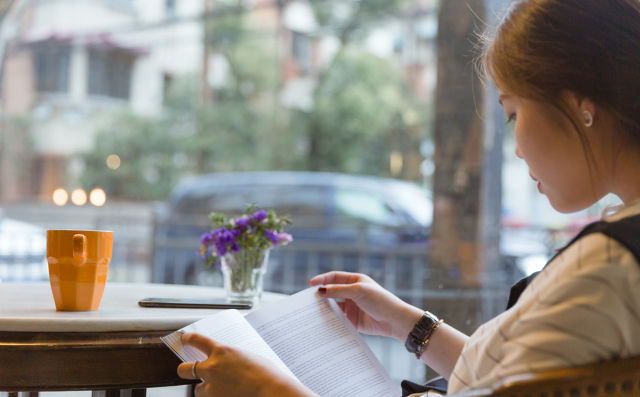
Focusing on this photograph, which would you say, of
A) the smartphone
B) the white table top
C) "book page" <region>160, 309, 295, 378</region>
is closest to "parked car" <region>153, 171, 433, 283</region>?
the white table top

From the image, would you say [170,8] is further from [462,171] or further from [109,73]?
[462,171]

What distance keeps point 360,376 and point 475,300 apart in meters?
1.71

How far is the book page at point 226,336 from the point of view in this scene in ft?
2.51

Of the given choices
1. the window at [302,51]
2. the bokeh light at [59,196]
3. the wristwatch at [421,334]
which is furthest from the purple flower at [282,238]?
the bokeh light at [59,196]

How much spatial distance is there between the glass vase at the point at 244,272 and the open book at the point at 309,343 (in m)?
0.22

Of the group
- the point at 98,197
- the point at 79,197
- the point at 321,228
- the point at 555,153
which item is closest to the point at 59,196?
the point at 79,197

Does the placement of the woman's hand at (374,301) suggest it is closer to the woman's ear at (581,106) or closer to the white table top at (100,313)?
the white table top at (100,313)

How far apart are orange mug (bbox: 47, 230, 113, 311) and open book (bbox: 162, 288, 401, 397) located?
0.70ft

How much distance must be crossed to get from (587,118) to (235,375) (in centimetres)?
44

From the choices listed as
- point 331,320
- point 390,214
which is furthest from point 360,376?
point 390,214

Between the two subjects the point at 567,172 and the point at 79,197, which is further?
the point at 79,197

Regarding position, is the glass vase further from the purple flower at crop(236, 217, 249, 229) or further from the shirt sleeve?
the shirt sleeve

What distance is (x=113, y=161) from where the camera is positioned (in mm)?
8875

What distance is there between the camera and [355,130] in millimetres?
8305
